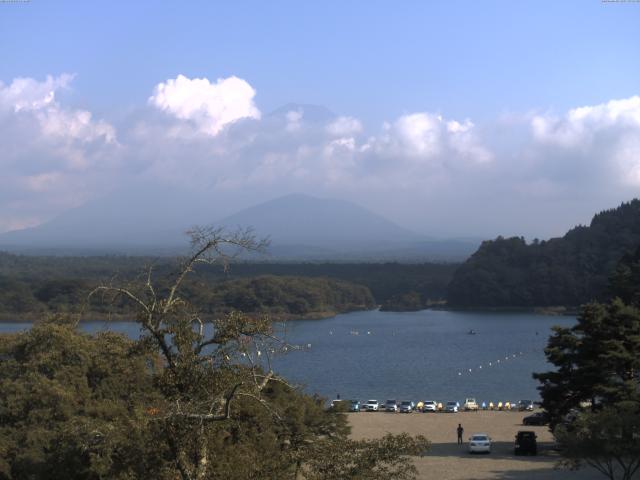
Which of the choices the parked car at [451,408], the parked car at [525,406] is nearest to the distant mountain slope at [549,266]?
the parked car at [525,406]

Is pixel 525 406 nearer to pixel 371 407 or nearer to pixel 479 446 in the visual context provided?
pixel 371 407

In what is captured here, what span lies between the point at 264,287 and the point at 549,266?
25.3 m

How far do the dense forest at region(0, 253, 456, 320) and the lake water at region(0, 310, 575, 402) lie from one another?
313 centimetres

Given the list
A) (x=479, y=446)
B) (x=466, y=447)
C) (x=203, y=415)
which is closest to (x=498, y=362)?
(x=466, y=447)

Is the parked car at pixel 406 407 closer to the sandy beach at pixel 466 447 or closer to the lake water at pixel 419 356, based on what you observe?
the sandy beach at pixel 466 447

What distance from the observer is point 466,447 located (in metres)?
17.3

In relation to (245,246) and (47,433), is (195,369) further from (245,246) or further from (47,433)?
(47,433)

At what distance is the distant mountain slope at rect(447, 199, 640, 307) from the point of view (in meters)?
71.8

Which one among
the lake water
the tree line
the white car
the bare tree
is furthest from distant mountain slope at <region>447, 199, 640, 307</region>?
the bare tree

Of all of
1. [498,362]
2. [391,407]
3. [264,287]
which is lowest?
[498,362]

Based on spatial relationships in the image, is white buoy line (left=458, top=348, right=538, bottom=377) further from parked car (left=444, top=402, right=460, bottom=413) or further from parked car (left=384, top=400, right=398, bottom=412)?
parked car (left=444, top=402, right=460, bottom=413)

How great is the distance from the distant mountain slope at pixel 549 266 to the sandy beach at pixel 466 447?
161 ft

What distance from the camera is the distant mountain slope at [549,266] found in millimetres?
71812

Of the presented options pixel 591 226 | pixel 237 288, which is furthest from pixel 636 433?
pixel 591 226
